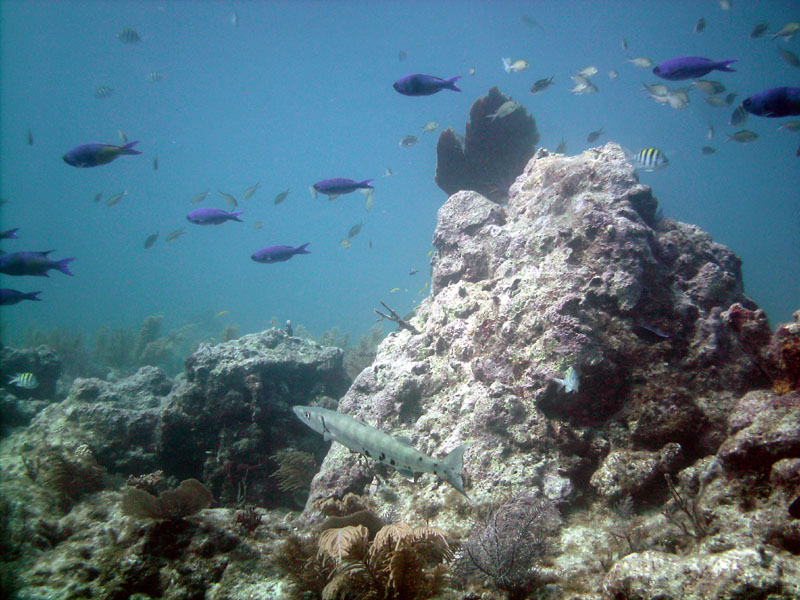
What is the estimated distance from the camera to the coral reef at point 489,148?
8922mm

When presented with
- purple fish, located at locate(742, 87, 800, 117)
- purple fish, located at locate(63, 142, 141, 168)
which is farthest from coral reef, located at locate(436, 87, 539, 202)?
purple fish, located at locate(63, 142, 141, 168)

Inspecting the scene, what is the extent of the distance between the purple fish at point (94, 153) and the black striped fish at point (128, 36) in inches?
440

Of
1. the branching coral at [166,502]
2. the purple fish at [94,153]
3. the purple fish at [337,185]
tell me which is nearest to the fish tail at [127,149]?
the purple fish at [94,153]

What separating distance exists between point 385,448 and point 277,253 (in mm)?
4340

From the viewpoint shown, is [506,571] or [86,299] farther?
[86,299]

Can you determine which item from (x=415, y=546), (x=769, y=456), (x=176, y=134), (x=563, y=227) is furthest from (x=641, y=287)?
(x=176, y=134)

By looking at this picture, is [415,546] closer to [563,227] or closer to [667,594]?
[667,594]

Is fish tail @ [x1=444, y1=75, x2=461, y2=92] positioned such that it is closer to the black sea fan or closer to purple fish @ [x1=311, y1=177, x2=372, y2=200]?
purple fish @ [x1=311, y1=177, x2=372, y2=200]

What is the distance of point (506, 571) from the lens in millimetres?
2627

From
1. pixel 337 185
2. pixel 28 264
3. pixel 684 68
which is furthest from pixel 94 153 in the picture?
pixel 684 68

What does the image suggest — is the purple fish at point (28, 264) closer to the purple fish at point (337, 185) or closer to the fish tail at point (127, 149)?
the fish tail at point (127, 149)

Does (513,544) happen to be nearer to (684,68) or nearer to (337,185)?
(337,185)

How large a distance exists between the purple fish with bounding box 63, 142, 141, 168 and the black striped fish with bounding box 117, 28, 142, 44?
36.6ft

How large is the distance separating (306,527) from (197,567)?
1159 millimetres
